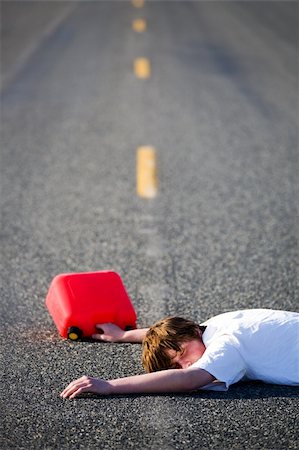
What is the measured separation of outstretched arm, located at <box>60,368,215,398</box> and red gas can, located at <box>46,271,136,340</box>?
0.78 metres

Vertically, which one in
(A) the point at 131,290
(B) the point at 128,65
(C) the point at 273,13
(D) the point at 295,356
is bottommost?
(C) the point at 273,13

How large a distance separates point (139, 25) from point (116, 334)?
637 inches

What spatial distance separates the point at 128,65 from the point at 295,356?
11352 mm

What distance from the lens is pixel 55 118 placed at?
11430 millimetres

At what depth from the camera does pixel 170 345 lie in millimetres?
4562

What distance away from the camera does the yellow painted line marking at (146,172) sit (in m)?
8.32

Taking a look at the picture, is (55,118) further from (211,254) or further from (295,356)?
(295,356)

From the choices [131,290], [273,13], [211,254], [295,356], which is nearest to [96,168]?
[211,254]

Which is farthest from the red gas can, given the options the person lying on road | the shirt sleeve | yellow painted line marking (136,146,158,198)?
yellow painted line marking (136,146,158,198)

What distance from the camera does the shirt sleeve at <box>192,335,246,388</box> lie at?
4375 mm

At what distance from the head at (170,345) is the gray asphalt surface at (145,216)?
20 centimetres

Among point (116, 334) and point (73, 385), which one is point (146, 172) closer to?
point (116, 334)

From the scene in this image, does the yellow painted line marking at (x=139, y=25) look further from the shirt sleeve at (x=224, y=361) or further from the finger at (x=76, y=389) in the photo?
the finger at (x=76, y=389)

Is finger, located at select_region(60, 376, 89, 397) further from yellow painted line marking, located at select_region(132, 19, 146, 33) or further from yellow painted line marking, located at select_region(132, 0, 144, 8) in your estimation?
yellow painted line marking, located at select_region(132, 0, 144, 8)
